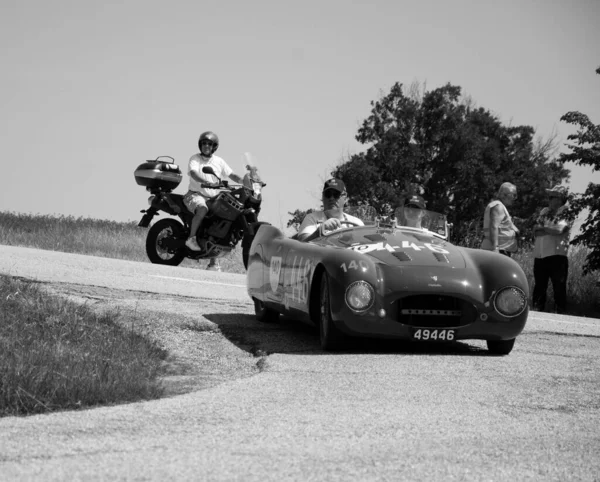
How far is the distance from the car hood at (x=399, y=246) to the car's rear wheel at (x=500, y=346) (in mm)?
616

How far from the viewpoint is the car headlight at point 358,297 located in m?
7.71

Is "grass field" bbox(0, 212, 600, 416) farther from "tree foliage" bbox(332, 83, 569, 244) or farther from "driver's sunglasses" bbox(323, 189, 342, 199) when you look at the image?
"tree foliage" bbox(332, 83, 569, 244)

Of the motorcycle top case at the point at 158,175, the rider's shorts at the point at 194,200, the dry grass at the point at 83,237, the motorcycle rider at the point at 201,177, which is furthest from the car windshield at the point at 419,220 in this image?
the dry grass at the point at 83,237

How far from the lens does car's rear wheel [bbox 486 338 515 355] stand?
8156 mm

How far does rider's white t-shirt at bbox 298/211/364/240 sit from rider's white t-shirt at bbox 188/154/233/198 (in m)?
5.76

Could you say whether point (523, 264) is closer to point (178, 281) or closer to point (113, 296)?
point (178, 281)

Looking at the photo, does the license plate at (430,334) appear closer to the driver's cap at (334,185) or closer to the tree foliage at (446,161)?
the driver's cap at (334,185)

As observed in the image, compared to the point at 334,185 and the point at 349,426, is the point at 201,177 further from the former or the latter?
the point at 349,426

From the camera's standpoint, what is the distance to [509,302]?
801 cm

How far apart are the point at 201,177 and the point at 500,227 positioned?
15.4ft

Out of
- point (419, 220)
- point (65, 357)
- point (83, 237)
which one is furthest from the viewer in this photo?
point (83, 237)

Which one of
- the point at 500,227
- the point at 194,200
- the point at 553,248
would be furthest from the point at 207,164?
the point at 553,248

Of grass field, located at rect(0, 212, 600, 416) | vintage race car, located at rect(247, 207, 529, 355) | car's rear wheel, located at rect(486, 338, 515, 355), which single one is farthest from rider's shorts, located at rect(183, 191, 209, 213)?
car's rear wheel, located at rect(486, 338, 515, 355)

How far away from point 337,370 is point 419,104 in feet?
178
